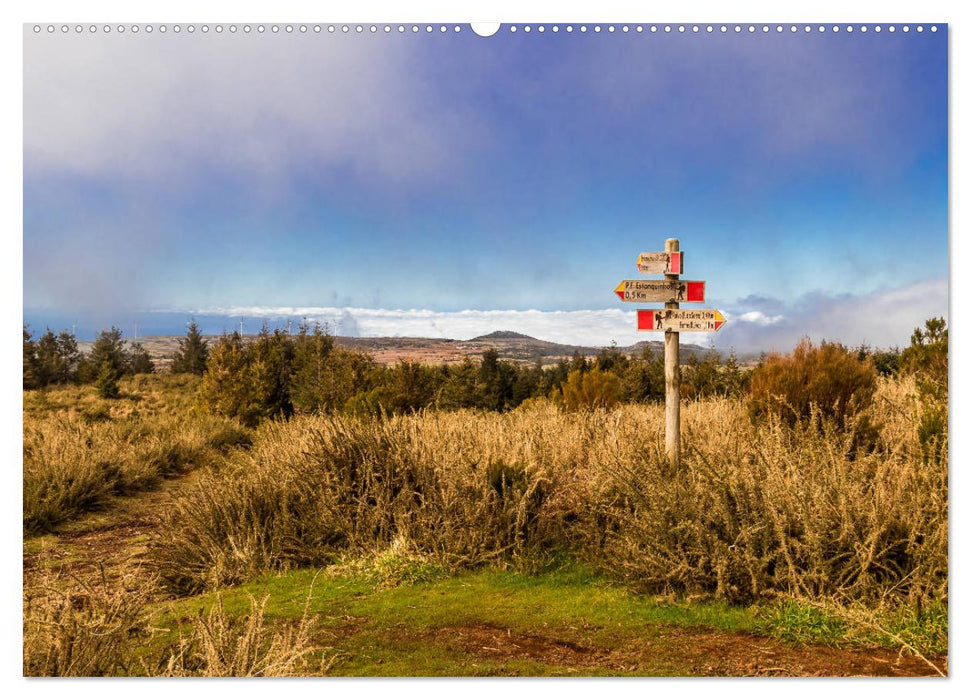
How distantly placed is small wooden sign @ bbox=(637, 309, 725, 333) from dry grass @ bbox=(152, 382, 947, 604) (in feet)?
3.20

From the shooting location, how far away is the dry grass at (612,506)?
461 cm

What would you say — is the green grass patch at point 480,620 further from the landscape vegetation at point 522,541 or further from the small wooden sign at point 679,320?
the small wooden sign at point 679,320

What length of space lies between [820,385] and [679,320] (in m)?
3.21

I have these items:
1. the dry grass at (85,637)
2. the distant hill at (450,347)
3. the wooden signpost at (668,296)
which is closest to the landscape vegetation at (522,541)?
the dry grass at (85,637)

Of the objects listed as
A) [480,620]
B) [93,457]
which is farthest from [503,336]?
[93,457]

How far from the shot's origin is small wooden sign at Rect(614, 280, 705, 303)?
527 centimetres

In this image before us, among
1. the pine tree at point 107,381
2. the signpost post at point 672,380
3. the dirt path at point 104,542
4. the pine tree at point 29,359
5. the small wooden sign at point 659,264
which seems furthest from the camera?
the pine tree at point 107,381

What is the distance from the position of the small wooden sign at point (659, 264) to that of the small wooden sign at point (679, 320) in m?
0.31

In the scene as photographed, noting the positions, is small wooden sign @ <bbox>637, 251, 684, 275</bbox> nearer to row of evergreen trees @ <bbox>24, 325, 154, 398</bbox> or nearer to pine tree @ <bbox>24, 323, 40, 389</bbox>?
row of evergreen trees @ <bbox>24, 325, 154, 398</bbox>

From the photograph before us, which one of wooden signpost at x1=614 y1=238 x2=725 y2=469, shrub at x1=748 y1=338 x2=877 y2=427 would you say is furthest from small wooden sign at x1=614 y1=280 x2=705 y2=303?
shrub at x1=748 y1=338 x2=877 y2=427

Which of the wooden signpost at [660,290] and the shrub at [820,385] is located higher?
the wooden signpost at [660,290]

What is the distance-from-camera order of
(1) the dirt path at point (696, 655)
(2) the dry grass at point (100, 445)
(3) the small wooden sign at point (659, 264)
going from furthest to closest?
1. (2) the dry grass at point (100, 445)
2. (3) the small wooden sign at point (659, 264)
3. (1) the dirt path at point (696, 655)

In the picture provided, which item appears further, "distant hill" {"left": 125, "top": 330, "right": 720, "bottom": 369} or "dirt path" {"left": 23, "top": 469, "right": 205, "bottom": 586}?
"dirt path" {"left": 23, "top": 469, "right": 205, "bottom": 586}

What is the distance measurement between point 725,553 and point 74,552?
6399 mm
